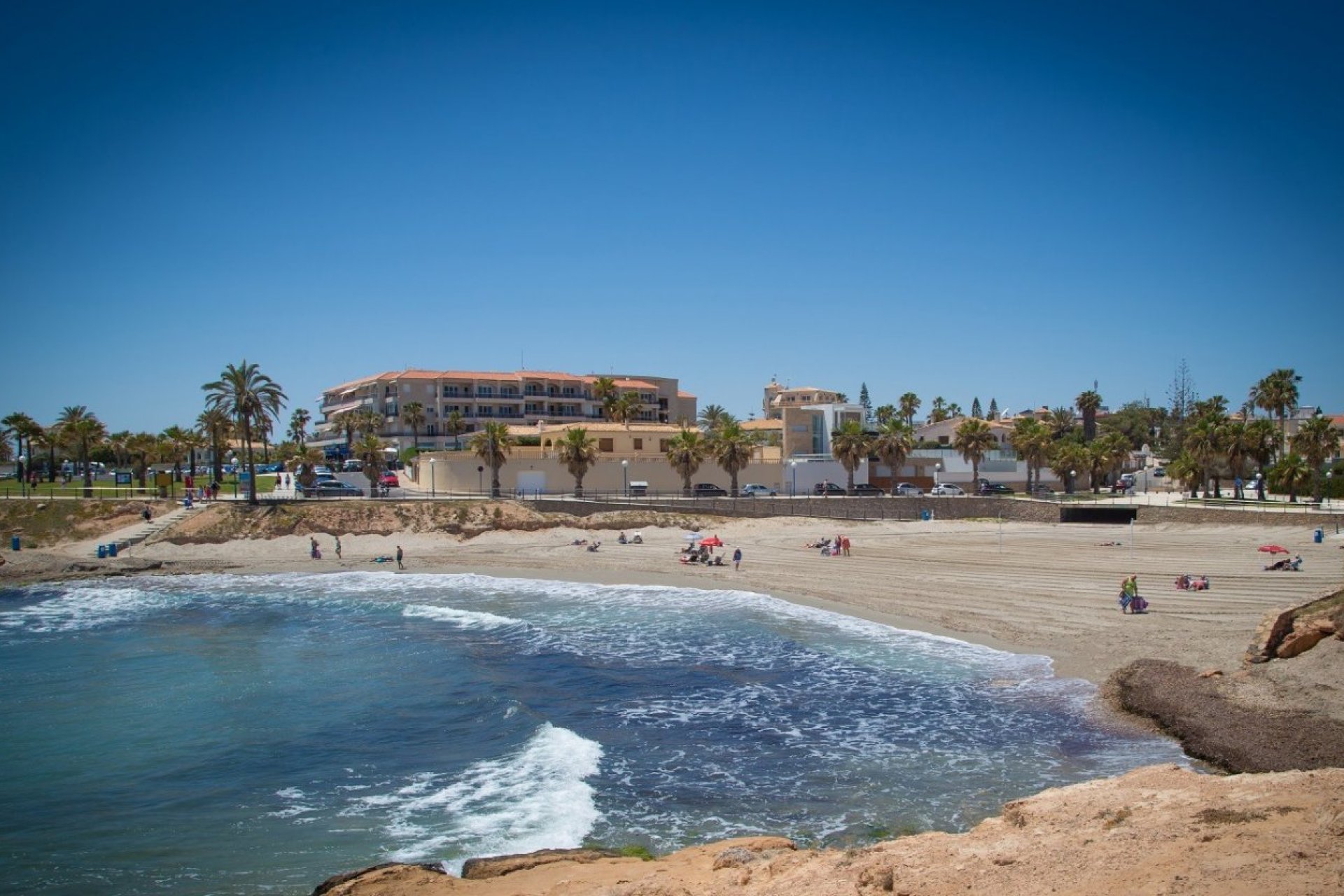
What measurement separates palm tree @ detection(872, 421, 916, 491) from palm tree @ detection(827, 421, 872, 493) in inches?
51.9

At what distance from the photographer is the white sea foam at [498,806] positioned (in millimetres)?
14258

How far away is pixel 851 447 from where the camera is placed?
65875mm

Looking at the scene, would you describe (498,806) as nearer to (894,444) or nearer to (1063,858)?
(1063,858)

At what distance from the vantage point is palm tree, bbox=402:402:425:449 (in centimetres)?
9388

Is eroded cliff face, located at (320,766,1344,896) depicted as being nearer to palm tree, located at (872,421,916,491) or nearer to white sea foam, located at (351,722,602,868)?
white sea foam, located at (351,722,602,868)

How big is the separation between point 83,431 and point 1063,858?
8580cm

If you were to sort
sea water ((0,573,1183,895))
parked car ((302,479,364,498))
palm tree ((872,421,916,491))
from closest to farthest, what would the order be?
sea water ((0,573,1183,895))
parked car ((302,479,364,498))
palm tree ((872,421,916,491))

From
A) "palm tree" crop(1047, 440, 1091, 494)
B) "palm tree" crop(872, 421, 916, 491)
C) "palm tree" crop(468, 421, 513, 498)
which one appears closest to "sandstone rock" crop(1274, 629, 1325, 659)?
"palm tree" crop(872, 421, 916, 491)

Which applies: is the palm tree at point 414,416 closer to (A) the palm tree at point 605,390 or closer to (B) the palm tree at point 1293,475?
(A) the palm tree at point 605,390

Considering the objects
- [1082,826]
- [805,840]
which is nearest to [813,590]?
[805,840]

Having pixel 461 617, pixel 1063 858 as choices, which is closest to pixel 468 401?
pixel 461 617

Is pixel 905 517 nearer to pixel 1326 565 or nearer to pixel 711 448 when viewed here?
pixel 711 448

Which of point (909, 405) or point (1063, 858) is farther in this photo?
point (909, 405)

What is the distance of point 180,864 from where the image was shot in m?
13.8
